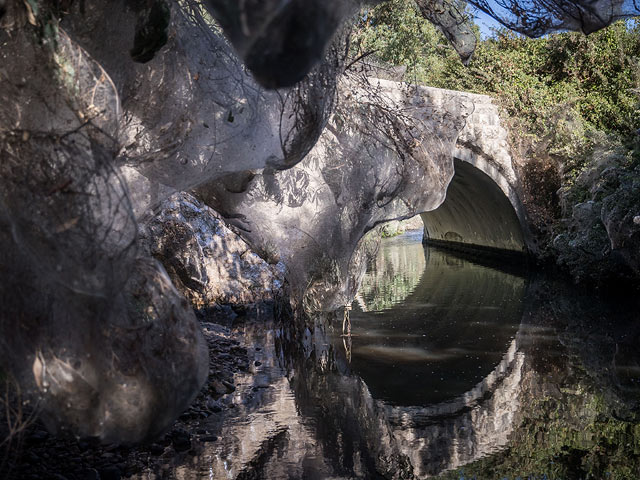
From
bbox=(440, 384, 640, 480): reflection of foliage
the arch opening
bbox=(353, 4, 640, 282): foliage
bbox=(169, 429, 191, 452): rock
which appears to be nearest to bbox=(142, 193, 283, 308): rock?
bbox=(169, 429, 191, 452): rock

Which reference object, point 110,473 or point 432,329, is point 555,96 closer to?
point 432,329

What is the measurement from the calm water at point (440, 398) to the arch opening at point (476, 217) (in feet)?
16.9

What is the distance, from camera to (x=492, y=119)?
13.9m

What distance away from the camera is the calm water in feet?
14.2

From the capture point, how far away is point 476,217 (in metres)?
17.7

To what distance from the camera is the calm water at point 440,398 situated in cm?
434

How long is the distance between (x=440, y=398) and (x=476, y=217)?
1251 centimetres

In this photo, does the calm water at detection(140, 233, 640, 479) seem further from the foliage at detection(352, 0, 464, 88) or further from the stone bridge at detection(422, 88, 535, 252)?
the foliage at detection(352, 0, 464, 88)

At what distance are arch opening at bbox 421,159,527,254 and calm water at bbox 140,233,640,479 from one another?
516 cm

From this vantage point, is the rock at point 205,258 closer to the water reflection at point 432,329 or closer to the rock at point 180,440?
the water reflection at point 432,329

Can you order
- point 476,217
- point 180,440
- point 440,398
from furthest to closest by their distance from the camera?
point 476,217, point 440,398, point 180,440

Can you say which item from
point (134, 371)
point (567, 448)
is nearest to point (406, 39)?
point (567, 448)

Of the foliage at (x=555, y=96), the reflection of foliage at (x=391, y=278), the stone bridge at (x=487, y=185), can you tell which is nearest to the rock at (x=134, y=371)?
the reflection of foliage at (x=391, y=278)

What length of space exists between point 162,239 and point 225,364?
136 inches
